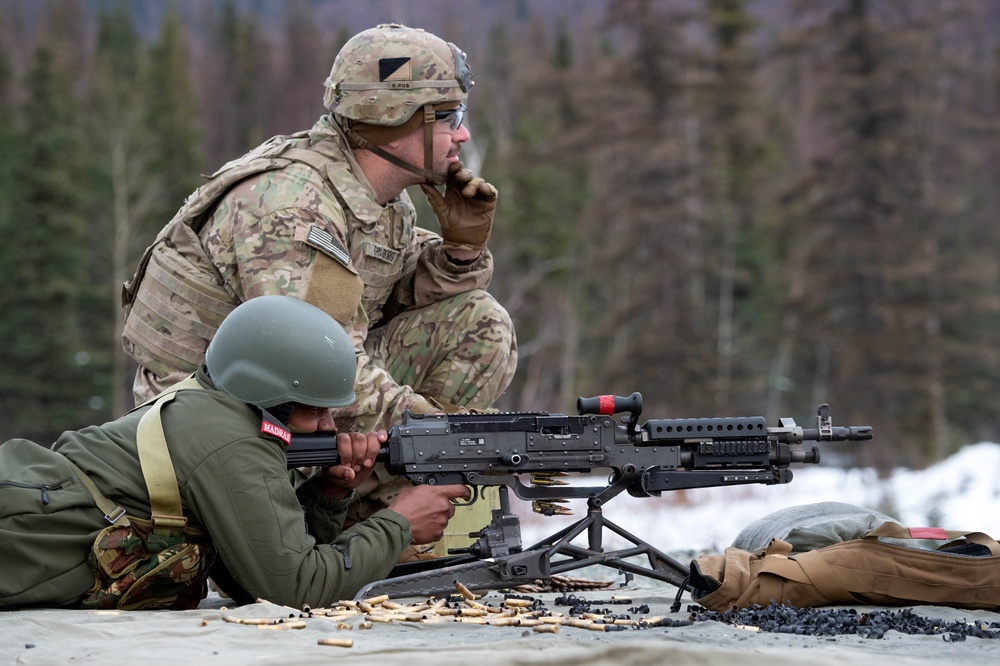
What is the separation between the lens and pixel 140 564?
452 centimetres

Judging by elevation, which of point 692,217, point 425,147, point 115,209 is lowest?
point 425,147

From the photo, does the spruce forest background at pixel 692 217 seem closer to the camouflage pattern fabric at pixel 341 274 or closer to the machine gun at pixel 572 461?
the camouflage pattern fabric at pixel 341 274

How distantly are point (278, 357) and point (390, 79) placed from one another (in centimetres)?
213

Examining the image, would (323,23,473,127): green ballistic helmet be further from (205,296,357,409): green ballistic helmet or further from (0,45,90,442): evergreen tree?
(0,45,90,442): evergreen tree

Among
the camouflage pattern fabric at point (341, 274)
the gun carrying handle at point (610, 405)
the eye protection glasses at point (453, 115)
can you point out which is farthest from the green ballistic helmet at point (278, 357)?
the eye protection glasses at point (453, 115)

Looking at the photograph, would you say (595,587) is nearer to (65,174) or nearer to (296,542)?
(296,542)

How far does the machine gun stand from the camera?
16.6 feet

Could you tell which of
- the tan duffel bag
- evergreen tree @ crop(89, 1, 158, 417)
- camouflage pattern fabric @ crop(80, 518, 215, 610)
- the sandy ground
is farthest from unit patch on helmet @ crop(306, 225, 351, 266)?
evergreen tree @ crop(89, 1, 158, 417)

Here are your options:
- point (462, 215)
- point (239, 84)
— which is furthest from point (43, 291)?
point (462, 215)

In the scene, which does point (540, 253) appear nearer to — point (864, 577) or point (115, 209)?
point (115, 209)

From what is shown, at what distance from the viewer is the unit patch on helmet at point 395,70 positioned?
622cm

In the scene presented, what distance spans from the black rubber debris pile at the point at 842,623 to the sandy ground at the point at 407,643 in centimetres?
8

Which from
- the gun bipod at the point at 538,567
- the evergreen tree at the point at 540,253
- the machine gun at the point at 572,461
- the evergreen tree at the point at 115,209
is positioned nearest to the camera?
the gun bipod at the point at 538,567

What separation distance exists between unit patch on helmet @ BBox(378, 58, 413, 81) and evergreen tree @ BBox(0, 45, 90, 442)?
27353mm
